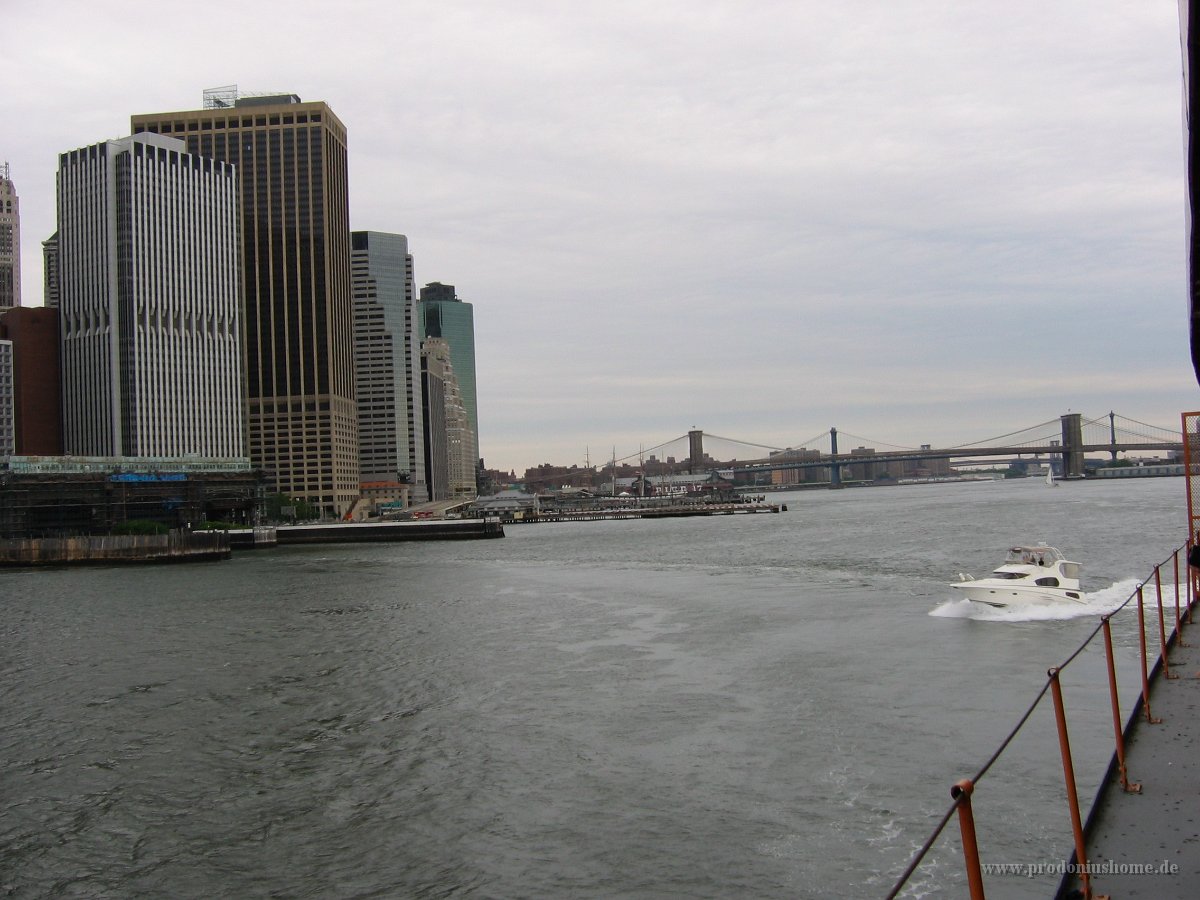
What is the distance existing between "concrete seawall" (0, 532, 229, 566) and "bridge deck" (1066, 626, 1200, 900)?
94.4 m

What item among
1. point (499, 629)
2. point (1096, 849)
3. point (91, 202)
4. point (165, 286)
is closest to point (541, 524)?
point (165, 286)

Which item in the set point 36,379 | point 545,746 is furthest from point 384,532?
point 545,746

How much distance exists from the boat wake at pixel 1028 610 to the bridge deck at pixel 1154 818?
82.4 feet

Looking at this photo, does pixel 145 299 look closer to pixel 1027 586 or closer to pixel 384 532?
pixel 384 532

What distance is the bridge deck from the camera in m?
6.64

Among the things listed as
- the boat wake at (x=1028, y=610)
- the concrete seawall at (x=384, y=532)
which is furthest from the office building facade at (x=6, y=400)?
the boat wake at (x=1028, y=610)

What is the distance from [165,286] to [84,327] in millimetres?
15988

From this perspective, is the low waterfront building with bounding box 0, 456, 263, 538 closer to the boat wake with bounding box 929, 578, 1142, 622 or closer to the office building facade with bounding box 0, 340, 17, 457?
the office building facade with bounding box 0, 340, 17, 457

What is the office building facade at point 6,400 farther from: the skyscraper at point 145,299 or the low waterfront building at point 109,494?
the low waterfront building at point 109,494

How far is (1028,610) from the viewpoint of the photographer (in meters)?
35.4

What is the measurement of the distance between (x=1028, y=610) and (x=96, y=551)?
280 feet

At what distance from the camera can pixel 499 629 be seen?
3819 centimetres

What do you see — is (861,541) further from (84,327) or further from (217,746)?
(84,327)

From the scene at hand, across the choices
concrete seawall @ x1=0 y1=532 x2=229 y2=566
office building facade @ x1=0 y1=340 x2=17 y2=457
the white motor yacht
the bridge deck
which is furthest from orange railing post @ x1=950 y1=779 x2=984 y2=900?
office building facade @ x1=0 y1=340 x2=17 y2=457
